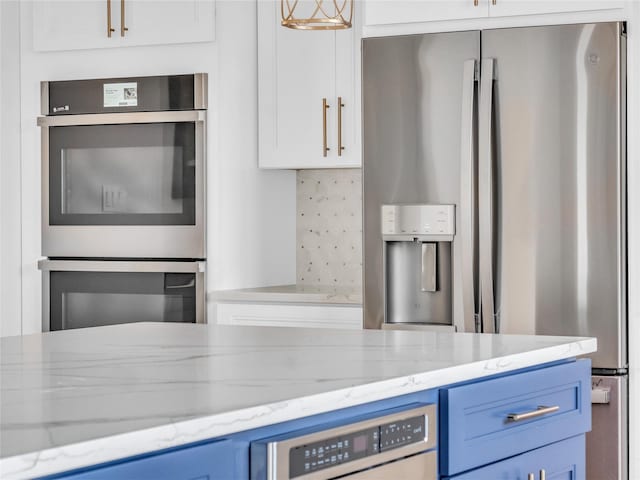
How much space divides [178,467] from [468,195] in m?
2.24

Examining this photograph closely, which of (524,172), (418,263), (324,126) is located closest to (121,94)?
(324,126)

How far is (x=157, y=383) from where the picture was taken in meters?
1.63

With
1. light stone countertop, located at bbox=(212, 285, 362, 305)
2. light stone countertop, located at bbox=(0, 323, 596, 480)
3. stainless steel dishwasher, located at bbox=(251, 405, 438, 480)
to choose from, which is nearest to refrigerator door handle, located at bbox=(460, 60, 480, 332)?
light stone countertop, located at bbox=(212, 285, 362, 305)

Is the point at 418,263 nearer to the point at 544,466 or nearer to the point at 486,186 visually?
the point at 486,186

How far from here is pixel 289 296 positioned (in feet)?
12.6

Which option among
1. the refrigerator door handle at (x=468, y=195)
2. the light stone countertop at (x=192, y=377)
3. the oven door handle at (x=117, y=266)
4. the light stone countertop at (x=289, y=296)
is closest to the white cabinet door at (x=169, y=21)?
the oven door handle at (x=117, y=266)

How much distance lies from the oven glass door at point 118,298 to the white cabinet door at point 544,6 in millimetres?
1497

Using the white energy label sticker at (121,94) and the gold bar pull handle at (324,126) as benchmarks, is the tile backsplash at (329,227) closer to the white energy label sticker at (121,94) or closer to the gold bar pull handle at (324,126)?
the gold bar pull handle at (324,126)

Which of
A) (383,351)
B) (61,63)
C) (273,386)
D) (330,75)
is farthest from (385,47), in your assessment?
(273,386)

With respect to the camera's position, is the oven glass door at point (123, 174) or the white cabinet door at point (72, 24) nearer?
the oven glass door at point (123, 174)

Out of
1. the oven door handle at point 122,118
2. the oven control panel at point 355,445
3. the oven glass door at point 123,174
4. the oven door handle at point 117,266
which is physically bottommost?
the oven control panel at point 355,445

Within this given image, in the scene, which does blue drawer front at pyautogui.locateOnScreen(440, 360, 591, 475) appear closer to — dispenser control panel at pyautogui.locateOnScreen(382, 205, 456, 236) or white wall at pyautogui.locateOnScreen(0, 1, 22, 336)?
dispenser control panel at pyautogui.locateOnScreen(382, 205, 456, 236)

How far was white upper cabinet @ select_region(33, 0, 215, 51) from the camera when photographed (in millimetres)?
4027

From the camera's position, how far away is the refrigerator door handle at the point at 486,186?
3.41 metres
